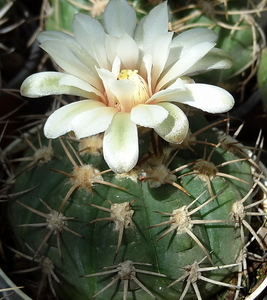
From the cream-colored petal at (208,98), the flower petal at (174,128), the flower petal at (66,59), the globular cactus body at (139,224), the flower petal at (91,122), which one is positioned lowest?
the globular cactus body at (139,224)

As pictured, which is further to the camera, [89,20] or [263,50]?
[263,50]

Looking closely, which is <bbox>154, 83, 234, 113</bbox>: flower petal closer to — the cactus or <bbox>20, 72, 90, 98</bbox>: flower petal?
the cactus

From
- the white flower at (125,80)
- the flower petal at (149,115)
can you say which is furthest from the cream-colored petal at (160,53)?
the flower petal at (149,115)

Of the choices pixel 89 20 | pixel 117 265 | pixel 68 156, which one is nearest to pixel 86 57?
pixel 89 20

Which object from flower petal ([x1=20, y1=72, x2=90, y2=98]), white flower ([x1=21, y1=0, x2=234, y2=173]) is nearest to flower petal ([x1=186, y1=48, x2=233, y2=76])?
white flower ([x1=21, y1=0, x2=234, y2=173])

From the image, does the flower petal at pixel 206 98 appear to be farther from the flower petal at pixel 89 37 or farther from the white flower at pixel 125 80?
the flower petal at pixel 89 37

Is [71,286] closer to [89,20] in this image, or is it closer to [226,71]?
[89,20]

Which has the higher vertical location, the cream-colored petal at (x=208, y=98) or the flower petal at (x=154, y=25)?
the flower petal at (x=154, y=25)

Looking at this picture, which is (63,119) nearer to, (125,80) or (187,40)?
(125,80)
